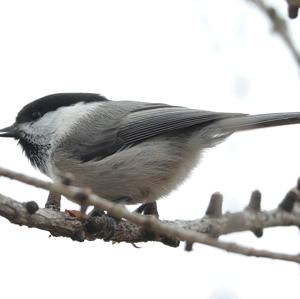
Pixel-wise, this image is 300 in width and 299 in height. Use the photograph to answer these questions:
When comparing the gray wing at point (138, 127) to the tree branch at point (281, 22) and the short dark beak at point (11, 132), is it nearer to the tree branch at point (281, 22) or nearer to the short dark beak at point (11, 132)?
the short dark beak at point (11, 132)

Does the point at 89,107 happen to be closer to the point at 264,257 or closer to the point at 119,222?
the point at 119,222

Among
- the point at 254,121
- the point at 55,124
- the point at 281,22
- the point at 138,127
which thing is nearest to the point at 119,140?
the point at 138,127

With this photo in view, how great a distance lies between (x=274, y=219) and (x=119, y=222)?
3.37ft

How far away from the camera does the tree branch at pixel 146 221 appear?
1580mm

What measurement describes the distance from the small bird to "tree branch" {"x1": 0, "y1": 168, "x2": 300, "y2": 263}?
634 millimetres

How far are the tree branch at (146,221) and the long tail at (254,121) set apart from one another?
80 centimetres

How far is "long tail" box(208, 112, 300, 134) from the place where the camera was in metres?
3.43

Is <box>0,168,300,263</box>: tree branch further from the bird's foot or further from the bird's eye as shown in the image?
the bird's eye

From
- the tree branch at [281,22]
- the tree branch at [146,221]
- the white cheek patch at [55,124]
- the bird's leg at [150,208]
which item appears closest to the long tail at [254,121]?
Answer: the bird's leg at [150,208]

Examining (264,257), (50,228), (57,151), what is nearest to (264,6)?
(264,257)

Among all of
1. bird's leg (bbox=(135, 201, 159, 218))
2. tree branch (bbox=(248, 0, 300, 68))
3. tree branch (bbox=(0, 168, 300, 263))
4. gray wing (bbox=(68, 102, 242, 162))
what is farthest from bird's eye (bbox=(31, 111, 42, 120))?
tree branch (bbox=(248, 0, 300, 68))

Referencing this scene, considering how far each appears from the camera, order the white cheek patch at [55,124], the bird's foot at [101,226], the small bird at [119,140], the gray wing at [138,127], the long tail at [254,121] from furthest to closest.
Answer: the white cheek patch at [55,124], the gray wing at [138,127], the small bird at [119,140], the long tail at [254,121], the bird's foot at [101,226]

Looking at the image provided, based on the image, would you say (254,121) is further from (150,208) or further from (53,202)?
(53,202)

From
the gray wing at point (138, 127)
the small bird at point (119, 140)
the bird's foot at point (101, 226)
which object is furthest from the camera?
the gray wing at point (138, 127)
